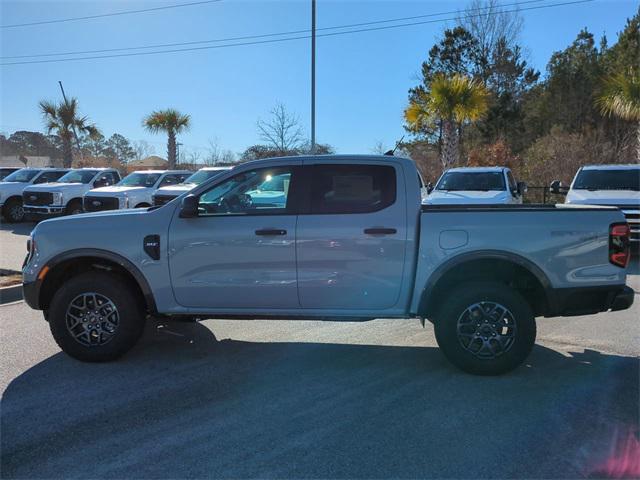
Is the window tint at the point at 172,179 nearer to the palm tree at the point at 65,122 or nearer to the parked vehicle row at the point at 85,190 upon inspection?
the parked vehicle row at the point at 85,190

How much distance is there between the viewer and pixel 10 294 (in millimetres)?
7691

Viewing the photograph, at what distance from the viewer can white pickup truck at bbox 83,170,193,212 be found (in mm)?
14922

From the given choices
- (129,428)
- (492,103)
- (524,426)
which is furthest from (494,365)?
(492,103)

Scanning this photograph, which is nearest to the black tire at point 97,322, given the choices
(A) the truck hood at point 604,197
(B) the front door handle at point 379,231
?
(B) the front door handle at point 379,231

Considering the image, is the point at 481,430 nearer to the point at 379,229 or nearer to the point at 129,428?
the point at 379,229

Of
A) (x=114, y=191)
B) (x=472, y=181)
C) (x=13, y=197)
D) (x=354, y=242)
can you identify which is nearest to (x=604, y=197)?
(x=472, y=181)

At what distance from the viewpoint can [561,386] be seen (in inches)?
176

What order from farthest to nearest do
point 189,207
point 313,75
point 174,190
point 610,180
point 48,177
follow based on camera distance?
point 48,177 < point 313,75 < point 174,190 < point 610,180 < point 189,207

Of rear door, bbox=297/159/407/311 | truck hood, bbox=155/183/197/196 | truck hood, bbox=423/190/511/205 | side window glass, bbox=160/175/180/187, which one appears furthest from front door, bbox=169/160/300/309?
side window glass, bbox=160/175/180/187

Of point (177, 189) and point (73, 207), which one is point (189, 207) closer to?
point (177, 189)

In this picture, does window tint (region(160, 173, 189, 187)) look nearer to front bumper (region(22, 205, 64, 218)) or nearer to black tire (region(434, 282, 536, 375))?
front bumper (region(22, 205, 64, 218))

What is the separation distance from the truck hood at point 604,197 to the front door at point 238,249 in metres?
8.40

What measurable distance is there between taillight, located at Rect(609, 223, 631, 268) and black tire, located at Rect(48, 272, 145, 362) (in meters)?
4.32

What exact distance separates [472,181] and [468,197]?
156 cm
